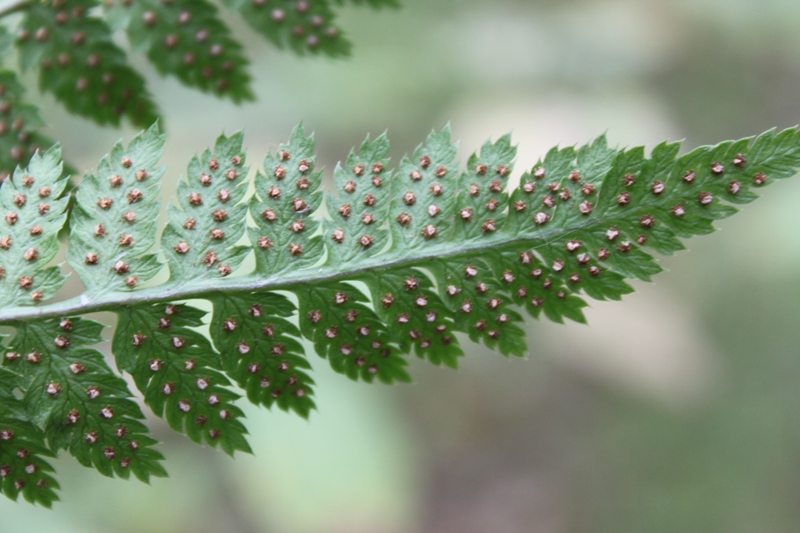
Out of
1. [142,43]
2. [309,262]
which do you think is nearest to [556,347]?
[309,262]

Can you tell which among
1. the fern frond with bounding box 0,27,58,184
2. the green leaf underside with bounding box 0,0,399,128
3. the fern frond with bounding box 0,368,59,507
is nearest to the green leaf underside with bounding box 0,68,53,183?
the fern frond with bounding box 0,27,58,184

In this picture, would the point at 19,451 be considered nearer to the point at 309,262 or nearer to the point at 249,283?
the point at 249,283

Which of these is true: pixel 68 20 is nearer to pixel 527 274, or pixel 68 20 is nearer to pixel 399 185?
pixel 399 185

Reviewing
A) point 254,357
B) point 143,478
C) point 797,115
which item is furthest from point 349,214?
point 797,115

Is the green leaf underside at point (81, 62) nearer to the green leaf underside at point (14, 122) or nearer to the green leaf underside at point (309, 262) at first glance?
the green leaf underside at point (14, 122)

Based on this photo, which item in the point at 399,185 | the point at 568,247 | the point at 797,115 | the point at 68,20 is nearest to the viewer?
the point at 568,247

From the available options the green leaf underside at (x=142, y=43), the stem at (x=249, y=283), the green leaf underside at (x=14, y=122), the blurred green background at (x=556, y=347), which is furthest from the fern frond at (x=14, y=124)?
the blurred green background at (x=556, y=347)
